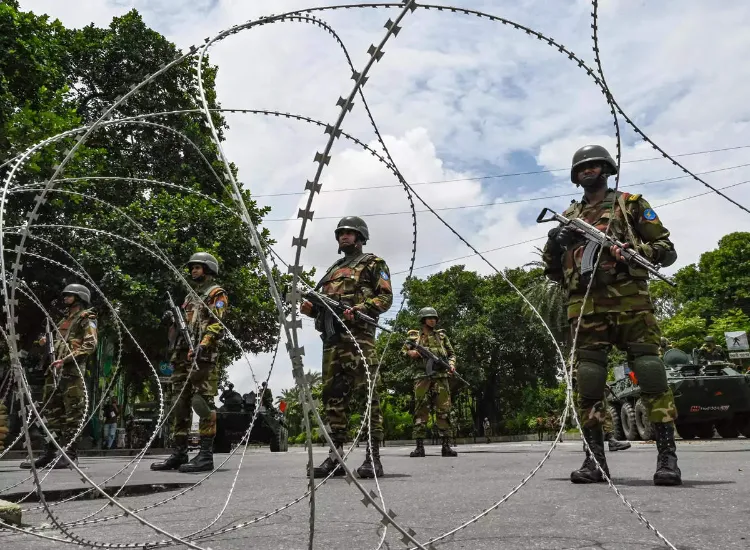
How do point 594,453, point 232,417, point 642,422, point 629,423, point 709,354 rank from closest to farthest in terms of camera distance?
1. point 594,453
2. point 642,422
3. point 629,423
4. point 232,417
5. point 709,354

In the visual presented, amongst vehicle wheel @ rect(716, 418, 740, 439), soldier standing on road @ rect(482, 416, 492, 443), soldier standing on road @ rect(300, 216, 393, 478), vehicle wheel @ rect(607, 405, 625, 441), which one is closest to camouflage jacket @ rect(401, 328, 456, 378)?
soldier standing on road @ rect(300, 216, 393, 478)

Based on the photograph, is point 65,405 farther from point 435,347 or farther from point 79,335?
point 435,347

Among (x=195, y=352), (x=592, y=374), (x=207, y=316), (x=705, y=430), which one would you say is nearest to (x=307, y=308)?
(x=195, y=352)

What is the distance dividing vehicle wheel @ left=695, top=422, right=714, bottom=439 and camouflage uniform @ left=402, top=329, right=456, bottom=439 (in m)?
7.25

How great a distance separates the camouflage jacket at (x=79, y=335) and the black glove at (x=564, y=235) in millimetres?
5347

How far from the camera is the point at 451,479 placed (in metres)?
5.10

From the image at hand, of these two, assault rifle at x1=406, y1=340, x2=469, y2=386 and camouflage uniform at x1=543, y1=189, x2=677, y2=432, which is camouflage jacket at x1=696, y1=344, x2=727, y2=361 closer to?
assault rifle at x1=406, y1=340, x2=469, y2=386

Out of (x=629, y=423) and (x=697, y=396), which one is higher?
(x=697, y=396)

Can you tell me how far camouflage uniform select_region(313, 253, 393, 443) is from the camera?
527 cm

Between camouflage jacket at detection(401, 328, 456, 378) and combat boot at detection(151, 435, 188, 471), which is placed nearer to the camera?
combat boot at detection(151, 435, 188, 471)

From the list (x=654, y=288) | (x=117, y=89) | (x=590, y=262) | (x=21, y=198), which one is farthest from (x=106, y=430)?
(x=654, y=288)

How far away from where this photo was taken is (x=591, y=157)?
4426 millimetres

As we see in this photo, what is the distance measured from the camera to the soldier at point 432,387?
31.2ft

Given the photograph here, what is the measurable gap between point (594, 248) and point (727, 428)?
39.5 ft
